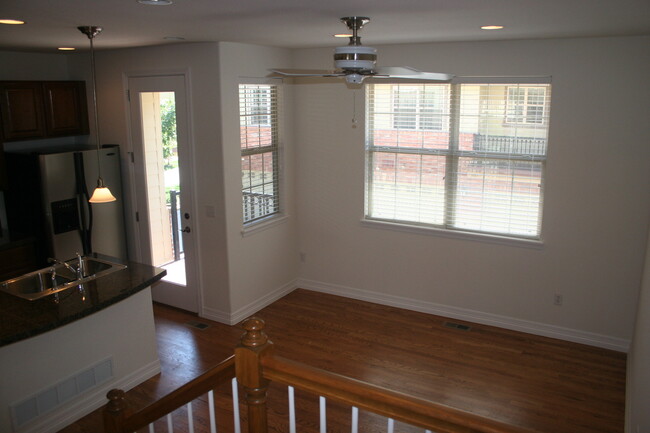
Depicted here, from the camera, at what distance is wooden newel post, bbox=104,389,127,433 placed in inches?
82.2

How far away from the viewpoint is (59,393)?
3.57 metres

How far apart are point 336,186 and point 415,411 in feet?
14.6

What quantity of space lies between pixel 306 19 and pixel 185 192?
2.58m

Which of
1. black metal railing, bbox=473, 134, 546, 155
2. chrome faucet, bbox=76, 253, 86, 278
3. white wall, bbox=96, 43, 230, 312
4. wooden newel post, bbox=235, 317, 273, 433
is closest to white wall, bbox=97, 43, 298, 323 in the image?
white wall, bbox=96, 43, 230, 312

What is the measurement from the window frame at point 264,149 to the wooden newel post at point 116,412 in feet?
10.5

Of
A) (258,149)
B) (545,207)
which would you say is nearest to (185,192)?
(258,149)

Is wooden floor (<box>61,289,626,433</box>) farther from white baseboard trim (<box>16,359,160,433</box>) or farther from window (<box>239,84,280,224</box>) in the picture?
window (<box>239,84,280,224</box>)

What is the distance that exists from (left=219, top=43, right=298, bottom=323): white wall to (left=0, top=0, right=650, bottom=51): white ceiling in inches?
20.3

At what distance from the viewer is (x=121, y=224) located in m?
5.60

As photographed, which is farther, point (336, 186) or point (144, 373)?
point (336, 186)

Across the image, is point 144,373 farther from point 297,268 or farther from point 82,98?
point 82,98

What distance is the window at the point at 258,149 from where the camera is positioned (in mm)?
5188

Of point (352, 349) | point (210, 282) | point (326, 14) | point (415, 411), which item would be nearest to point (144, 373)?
point (210, 282)

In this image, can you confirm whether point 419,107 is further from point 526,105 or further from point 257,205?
point 257,205
